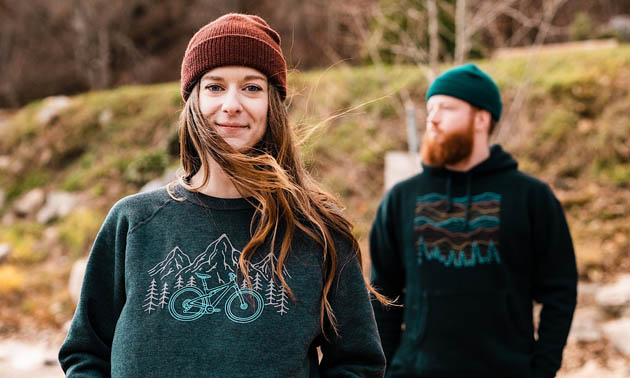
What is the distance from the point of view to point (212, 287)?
1.62 metres

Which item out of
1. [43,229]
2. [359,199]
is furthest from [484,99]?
[43,229]

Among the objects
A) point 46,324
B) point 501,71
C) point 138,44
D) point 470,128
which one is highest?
point 138,44

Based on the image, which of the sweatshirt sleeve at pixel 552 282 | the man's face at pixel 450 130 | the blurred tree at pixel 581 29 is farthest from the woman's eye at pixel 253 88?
the blurred tree at pixel 581 29

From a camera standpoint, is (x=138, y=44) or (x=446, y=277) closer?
(x=446, y=277)

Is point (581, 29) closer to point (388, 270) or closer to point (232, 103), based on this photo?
point (388, 270)

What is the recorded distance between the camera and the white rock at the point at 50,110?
11.4 m

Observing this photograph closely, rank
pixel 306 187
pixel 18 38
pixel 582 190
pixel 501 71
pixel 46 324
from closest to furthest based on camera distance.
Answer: pixel 306 187 < pixel 46 324 < pixel 582 190 < pixel 501 71 < pixel 18 38

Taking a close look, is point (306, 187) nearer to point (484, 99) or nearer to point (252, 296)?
point (252, 296)

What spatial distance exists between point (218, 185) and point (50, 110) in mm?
10908

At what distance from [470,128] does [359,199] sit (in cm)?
554

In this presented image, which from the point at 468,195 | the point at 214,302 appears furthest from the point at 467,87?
the point at 214,302

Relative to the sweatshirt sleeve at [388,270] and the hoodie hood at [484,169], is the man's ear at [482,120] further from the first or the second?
the sweatshirt sleeve at [388,270]

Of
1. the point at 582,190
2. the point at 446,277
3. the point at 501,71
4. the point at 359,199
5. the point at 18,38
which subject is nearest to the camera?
the point at 446,277

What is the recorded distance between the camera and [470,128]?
113 inches
